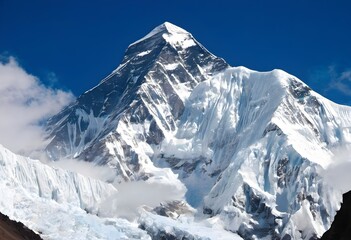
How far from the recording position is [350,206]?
9450 cm

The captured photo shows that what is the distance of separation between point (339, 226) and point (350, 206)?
8.56ft

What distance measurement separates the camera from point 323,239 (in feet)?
314

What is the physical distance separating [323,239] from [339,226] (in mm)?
2599

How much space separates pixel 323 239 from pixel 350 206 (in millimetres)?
4992

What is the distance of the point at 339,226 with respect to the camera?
94.4 meters
